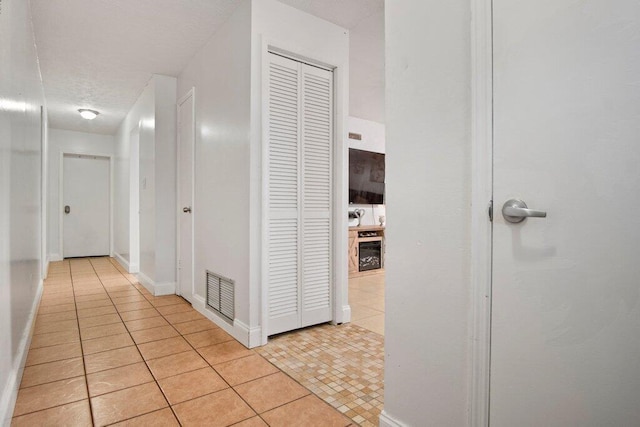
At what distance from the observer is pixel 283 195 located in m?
2.50

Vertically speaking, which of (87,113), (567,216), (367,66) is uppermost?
(367,66)

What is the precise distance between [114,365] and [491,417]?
207 cm

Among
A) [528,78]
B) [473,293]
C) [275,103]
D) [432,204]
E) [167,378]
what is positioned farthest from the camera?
[275,103]

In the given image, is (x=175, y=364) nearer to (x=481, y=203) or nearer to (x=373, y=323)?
(x=373, y=323)

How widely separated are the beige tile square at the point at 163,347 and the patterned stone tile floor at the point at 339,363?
0.54 metres

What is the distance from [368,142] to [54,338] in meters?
5.09

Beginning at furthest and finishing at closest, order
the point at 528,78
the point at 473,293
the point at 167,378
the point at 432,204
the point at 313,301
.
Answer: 1. the point at 313,301
2. the point at 167,378
3. the point at 432,204
4. the point at 473,293
5. the point at 528,78

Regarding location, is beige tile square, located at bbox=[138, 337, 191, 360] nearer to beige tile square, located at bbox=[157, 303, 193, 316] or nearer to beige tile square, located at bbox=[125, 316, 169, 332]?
beige tile square, located at bbox=[125, 316, 169, 332]

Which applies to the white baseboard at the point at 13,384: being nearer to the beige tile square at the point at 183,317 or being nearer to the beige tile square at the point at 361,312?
the beige tile square at the point at 183,317

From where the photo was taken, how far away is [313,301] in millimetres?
2656

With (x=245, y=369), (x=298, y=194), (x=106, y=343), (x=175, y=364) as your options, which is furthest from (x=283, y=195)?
(x=106, y=343)

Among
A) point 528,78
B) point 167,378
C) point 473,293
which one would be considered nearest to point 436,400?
point 473,293

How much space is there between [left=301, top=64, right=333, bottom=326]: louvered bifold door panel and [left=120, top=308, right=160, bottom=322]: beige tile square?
4.87ft

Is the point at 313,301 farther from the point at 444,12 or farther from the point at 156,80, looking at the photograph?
the point at 156,80
